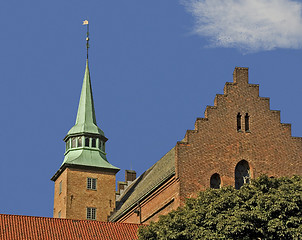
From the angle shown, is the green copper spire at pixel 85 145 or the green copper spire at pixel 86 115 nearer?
the green copper spire at pixel 85 145

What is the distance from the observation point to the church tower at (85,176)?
71.7 meters

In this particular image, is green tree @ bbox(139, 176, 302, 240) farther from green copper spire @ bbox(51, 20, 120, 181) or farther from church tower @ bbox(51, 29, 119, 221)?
green copper spire @ bbox(51, 20, 120, 181)

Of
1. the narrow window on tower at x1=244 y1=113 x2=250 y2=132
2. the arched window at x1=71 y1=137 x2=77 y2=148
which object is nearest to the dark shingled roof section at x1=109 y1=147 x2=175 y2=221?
the narrow window on tower at x1=244 y1=113 x2=250 y2=132

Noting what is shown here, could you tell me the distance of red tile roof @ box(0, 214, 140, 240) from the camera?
48.8m

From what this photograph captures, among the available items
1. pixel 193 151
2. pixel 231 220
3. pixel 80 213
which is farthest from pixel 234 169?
pixel 80 213

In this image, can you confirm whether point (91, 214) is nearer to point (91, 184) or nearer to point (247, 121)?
point (91, 184)

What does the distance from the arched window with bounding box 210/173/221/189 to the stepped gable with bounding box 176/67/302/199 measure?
367 millimetres

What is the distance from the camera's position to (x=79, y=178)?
236ft

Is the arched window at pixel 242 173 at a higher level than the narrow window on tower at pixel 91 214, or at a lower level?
lower

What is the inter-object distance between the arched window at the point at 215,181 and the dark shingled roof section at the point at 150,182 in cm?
278

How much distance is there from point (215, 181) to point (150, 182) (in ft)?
32.8

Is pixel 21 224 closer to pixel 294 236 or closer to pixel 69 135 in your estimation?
pixel 294 236

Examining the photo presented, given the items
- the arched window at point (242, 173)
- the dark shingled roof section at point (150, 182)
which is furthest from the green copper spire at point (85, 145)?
the arched window at point (242, 173)

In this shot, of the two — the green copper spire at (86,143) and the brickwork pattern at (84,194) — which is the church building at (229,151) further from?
the green copper spire at (86,143)
